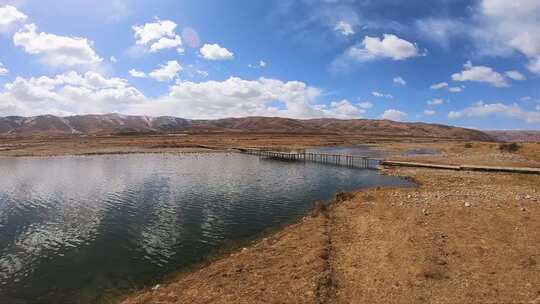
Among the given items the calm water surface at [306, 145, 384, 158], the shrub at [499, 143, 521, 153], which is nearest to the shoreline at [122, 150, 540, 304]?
the calm water surface at [306, 145, 384, 158]

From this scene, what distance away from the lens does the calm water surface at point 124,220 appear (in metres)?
16.5

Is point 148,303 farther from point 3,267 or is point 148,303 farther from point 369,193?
point 369,193

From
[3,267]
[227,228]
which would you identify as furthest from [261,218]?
[3,267]

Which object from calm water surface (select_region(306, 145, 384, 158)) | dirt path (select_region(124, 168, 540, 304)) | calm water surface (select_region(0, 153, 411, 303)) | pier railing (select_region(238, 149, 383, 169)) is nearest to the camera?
dirt path (select_region(124, 168, 540, 304))

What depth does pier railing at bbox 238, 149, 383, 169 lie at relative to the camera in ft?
210

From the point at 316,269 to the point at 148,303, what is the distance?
717cm

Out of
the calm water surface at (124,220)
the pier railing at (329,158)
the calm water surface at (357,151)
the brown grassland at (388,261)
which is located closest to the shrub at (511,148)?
the calm water surface at (357,151)

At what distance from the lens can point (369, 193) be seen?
30.4 metres

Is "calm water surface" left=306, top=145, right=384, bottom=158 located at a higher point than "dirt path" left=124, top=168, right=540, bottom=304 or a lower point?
higher

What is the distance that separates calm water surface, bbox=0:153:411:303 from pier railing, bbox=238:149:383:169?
17.4m

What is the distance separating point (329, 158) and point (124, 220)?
184ft

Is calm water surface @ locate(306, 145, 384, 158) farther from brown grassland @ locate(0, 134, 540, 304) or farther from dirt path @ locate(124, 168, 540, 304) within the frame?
brown grassland @ locate(0, 134, 540, 304)

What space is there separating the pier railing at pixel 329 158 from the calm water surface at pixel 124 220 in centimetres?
1742

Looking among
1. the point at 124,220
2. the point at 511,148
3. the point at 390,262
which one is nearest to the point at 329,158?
the point at 511,148
